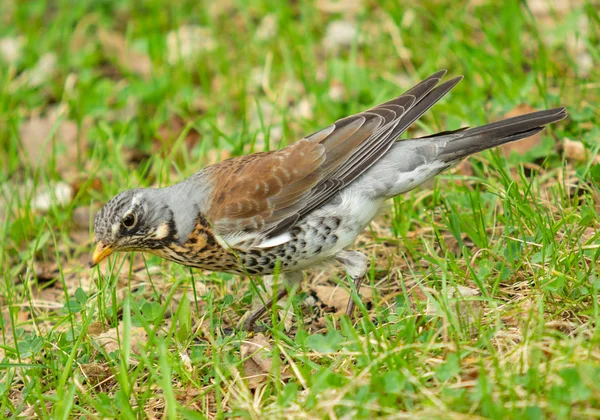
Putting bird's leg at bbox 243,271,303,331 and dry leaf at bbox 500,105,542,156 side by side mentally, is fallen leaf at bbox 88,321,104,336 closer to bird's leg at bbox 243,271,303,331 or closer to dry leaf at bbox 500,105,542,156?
bird's leg at bbox 243,271,303,331

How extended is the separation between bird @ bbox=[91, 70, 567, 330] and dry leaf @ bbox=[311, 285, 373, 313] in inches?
6.2

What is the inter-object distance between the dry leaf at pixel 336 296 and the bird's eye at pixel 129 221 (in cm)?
121

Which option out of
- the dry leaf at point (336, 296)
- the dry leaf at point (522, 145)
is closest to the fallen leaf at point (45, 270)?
the dry leaf at point (336, 296)

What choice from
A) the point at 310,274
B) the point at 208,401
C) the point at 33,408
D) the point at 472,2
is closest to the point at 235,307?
the point at 310,274

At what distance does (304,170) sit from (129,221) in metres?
1.04

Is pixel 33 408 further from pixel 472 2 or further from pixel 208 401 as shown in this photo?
pixel 472 2

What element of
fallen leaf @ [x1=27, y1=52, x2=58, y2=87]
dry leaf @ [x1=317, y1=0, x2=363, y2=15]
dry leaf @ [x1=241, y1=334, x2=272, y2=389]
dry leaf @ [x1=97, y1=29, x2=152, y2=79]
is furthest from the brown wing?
fallen leaf @ [x1=27, y1=52, x2=58, y2=87]

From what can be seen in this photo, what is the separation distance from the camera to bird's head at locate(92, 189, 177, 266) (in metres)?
4.68

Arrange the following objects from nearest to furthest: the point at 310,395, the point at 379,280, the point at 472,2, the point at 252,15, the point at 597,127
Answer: the point at 310,395, the point at 379,280, the point at 597,127, the point at 472,2, the point at 252,15

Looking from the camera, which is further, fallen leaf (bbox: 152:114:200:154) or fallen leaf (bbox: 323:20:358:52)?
fallen leaf (bbox: 323:20:358:52)

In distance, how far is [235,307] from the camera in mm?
4977

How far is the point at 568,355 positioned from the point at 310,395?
107cm

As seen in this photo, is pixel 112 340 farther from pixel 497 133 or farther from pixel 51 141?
pixel 51 141

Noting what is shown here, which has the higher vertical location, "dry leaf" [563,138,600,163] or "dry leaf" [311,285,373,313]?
"dry leaf" [563,138,600,163]
